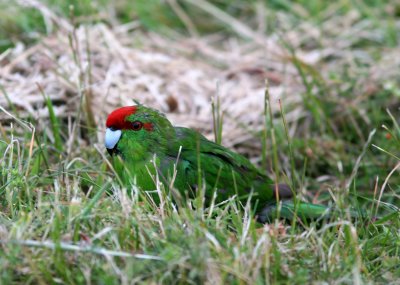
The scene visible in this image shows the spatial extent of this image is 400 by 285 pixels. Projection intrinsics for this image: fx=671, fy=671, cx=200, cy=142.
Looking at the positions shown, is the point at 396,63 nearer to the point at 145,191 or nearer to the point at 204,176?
the point at 204,176

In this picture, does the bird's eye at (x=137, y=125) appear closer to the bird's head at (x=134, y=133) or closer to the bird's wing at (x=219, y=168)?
the bird's head at (x=134, y=133)

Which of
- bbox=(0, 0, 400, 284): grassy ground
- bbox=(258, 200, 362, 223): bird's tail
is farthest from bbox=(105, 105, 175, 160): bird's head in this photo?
bbox=(258, 200, 362, 223): bird's tail

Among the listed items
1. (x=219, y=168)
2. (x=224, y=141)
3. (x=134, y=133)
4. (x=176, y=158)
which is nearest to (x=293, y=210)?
(x=219, y=168)

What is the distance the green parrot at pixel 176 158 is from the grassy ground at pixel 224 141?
0.11m

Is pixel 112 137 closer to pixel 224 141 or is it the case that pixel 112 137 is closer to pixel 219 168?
pixel 219 168

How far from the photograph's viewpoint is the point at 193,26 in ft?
16.9

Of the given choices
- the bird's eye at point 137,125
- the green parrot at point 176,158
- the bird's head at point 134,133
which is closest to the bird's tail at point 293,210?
the green parrot at point 176,158

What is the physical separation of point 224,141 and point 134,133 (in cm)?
104

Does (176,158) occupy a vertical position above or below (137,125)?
below

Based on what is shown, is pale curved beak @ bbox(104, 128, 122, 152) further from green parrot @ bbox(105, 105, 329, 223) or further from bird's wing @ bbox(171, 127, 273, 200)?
bird's wing @ bbox(171, 127, 273, 200)

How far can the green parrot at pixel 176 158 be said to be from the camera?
2814mm

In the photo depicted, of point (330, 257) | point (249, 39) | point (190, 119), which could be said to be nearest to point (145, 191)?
point (330, 257)

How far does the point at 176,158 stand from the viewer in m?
2.90

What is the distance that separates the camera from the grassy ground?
6.72 feet
